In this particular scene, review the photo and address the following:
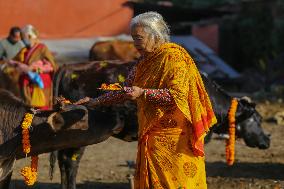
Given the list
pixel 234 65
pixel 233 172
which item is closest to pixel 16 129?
pixel 233 172

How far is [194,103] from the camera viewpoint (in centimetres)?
400

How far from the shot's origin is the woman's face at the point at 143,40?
3.93m

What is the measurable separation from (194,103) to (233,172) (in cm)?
362

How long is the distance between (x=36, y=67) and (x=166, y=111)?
505 cm

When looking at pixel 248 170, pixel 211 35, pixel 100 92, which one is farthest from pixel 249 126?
pixel 211 35

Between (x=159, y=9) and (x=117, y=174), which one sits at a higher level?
(x=159, y=9)

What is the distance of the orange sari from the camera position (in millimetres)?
3949

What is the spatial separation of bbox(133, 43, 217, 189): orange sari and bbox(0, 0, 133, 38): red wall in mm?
12168

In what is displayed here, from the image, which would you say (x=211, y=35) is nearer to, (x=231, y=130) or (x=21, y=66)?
(x=21, y=66)

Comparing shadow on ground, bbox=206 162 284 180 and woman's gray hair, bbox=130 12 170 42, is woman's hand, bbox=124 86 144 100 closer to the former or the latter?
woman's gray hair, bbox=130 12 170 42

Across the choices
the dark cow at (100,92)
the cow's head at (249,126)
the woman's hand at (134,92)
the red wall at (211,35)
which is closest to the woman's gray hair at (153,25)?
the woman's hand at (134,92)

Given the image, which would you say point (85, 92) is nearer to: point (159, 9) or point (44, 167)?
point (44, 167)

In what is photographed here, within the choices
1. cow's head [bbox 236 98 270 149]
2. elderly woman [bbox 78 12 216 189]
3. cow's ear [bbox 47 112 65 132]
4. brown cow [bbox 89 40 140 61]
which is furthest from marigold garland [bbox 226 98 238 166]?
brown cow [bbox 89 40 140 61]

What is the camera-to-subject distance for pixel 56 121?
15.9ft
